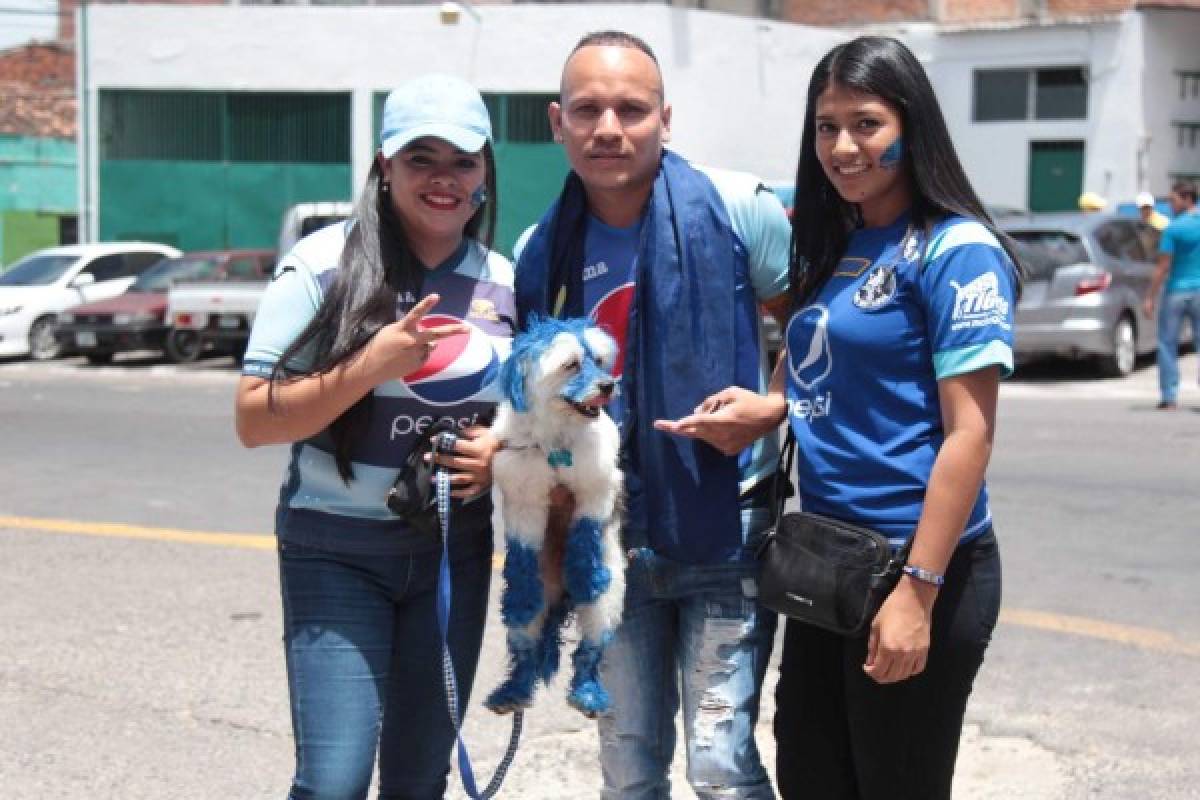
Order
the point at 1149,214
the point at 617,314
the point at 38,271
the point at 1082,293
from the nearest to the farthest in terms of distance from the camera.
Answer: the point at 617,314 → the point at 1082,293 → the point at 1149,214 → the point at 38,271

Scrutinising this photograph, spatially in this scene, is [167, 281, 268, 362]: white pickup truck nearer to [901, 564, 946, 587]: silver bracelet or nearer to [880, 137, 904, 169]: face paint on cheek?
[880, 137, 904, 169]: face paint on cheek

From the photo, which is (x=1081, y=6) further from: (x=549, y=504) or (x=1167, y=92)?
(x=549, y=504)

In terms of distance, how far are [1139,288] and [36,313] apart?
14.4 meters

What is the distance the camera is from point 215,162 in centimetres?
2778

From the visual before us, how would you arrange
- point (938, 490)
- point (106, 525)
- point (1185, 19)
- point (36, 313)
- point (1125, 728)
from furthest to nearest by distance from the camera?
point (1185, 19)
point (36, 313)
point (106, 525)
point (1125, 728)
point (938, 490)

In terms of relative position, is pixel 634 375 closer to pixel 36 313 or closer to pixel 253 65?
pixel 36 313

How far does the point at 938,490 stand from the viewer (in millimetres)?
2838

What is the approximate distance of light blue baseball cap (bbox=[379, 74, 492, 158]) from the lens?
10.4 ft

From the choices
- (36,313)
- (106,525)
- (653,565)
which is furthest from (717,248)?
(36,313)

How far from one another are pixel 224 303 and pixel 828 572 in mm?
17309

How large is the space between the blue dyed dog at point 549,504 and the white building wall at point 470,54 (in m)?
22.4

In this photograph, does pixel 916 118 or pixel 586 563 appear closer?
pixel 916 118

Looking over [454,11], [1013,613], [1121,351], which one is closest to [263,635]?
[1013,613]

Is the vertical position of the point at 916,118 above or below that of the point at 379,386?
above
